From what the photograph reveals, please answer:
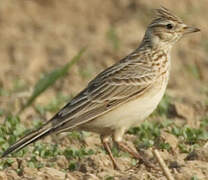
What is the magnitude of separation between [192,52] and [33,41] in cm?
303

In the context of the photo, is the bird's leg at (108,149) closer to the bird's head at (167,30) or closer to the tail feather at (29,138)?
the tail feather at (29,138)

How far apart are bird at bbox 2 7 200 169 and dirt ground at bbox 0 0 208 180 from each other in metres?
0.30

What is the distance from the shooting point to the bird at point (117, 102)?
6.95 metres

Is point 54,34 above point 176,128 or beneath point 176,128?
above

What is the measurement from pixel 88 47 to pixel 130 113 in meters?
5.45

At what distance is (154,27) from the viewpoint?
812 centimetres

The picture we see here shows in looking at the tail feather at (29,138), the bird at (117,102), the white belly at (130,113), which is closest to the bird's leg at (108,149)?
the bird at (117,102)

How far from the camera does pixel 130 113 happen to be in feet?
23.2

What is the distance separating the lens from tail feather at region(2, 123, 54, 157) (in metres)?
6.65

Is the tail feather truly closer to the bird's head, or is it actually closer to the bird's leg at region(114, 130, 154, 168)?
the bird's leg at region(114, 130, 154, 168)

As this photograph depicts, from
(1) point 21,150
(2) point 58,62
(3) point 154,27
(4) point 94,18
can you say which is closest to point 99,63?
(2) point 58,62

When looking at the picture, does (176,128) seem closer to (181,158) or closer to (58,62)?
(181,158)

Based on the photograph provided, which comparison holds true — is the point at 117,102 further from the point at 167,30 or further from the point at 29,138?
the point at 167,30

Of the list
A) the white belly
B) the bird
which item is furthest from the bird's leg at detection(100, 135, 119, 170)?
the white belly
